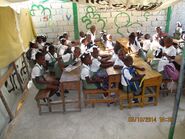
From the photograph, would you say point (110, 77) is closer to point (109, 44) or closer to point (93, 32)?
point (109, 44)

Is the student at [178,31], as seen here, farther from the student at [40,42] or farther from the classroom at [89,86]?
the student at [40,42]

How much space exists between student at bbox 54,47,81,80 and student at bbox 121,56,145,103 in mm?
1447

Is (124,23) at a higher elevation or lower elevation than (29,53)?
higher

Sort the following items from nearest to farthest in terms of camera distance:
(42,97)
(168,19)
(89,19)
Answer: (42,97)
(89,19)
(168,19)

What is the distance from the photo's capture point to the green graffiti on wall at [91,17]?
6926 mm

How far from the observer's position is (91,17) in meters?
7.03

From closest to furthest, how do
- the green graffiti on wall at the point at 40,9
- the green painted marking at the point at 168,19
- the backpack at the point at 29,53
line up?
the backpack at the point at 29,53, the green graffiti on wall at the point at 40,9, the green painted marking at the point at 168,19

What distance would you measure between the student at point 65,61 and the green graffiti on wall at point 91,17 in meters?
1.94

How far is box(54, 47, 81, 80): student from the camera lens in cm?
538

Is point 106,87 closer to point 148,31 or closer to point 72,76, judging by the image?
point 72,76

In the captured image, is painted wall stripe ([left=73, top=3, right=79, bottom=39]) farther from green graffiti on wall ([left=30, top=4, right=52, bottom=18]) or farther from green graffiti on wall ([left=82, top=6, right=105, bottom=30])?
green graffiti on wall ([left=30, top=4, right=52, bottom=18])

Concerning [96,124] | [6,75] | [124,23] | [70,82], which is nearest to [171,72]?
[96,124]

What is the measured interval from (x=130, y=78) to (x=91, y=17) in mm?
3333

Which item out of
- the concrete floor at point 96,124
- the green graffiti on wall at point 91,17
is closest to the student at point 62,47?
the green graffiti on wall at point 91,17
